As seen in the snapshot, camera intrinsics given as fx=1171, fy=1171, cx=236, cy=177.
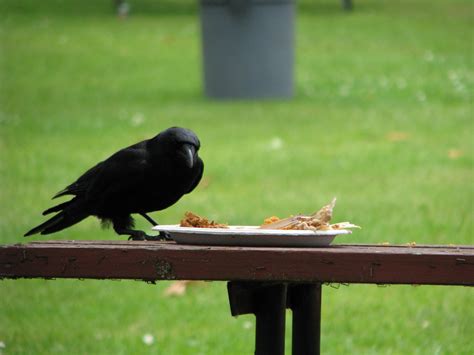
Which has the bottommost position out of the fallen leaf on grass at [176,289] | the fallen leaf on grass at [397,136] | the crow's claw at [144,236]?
the fallen leaf on grass at [176,289]

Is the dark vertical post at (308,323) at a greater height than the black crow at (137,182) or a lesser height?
lesser

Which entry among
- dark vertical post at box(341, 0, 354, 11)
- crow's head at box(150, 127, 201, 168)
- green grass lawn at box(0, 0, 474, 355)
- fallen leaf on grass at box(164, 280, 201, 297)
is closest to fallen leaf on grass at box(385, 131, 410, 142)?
green grass lawn at box(0, 0, 474, 355)

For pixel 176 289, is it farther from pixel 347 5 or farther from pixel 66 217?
pixel 347 5

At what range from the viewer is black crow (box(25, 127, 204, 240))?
14.0 ft

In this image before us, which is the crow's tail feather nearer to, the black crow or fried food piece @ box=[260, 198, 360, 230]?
the black crow

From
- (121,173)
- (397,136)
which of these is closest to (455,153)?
(397,136)

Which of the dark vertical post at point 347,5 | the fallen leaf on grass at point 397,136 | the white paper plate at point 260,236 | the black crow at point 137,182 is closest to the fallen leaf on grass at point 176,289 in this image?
the black crow at point 137,182

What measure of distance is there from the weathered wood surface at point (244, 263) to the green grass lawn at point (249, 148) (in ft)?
7.56

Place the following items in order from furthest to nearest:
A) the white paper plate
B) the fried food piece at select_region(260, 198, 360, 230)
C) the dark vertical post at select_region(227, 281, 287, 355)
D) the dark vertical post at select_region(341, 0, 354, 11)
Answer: the dark vertical post at select_region(341, 0, 354, 11) → the dark vertical post at select_region(227, 281, 287, 355) → the fried food piece at select_region(260, 198, 360, 230) → the white paper plate

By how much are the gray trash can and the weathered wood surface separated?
1405 centimetres

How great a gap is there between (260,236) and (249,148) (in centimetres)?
890

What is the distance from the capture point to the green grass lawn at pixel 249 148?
20.8 ft

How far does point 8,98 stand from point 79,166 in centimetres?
702

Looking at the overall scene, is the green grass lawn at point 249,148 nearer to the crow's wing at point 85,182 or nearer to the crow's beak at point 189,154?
the crow's wing at point 85,182
